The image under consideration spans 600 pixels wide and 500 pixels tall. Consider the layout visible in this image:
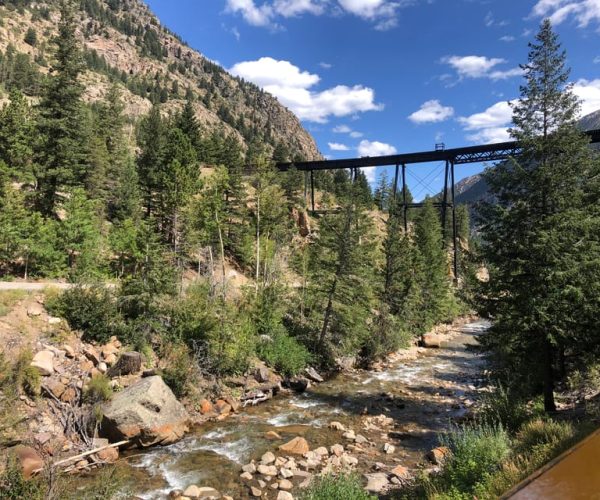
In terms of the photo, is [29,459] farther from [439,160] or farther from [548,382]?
[439,160]

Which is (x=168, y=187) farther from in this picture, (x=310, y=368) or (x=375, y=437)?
(x=375, y=437)

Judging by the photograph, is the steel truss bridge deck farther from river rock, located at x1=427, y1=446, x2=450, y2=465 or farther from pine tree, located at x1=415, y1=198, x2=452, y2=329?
river rock, located at x1=427, y1=446, x2=450, y2=465

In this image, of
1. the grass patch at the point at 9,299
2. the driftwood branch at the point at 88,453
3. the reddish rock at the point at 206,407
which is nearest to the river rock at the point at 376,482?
the driftwood branch at the point at 88,453

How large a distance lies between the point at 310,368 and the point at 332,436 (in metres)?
9.25

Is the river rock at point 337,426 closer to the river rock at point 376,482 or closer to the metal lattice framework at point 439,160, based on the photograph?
the river rock at point 376,482

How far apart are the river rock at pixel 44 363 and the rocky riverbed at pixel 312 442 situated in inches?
175

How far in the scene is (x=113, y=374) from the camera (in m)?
16.0

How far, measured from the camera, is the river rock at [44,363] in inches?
552

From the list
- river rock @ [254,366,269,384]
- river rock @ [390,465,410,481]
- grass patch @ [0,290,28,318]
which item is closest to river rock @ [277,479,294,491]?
river rock @ [390,465,410,481]

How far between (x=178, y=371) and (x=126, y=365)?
2.07 meters

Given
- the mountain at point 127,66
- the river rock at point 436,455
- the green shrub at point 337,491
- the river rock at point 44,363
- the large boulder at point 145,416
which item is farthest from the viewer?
the mountain at point 127,66

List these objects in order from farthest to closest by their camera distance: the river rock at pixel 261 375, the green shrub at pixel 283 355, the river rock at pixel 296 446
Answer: the green shrub at pixel 283 355
the river rock at pixel 261 375
the river rock at pixel 296 446

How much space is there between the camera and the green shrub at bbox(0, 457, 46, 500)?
7.31 meters

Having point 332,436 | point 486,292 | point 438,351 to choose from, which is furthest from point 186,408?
point 438,351
